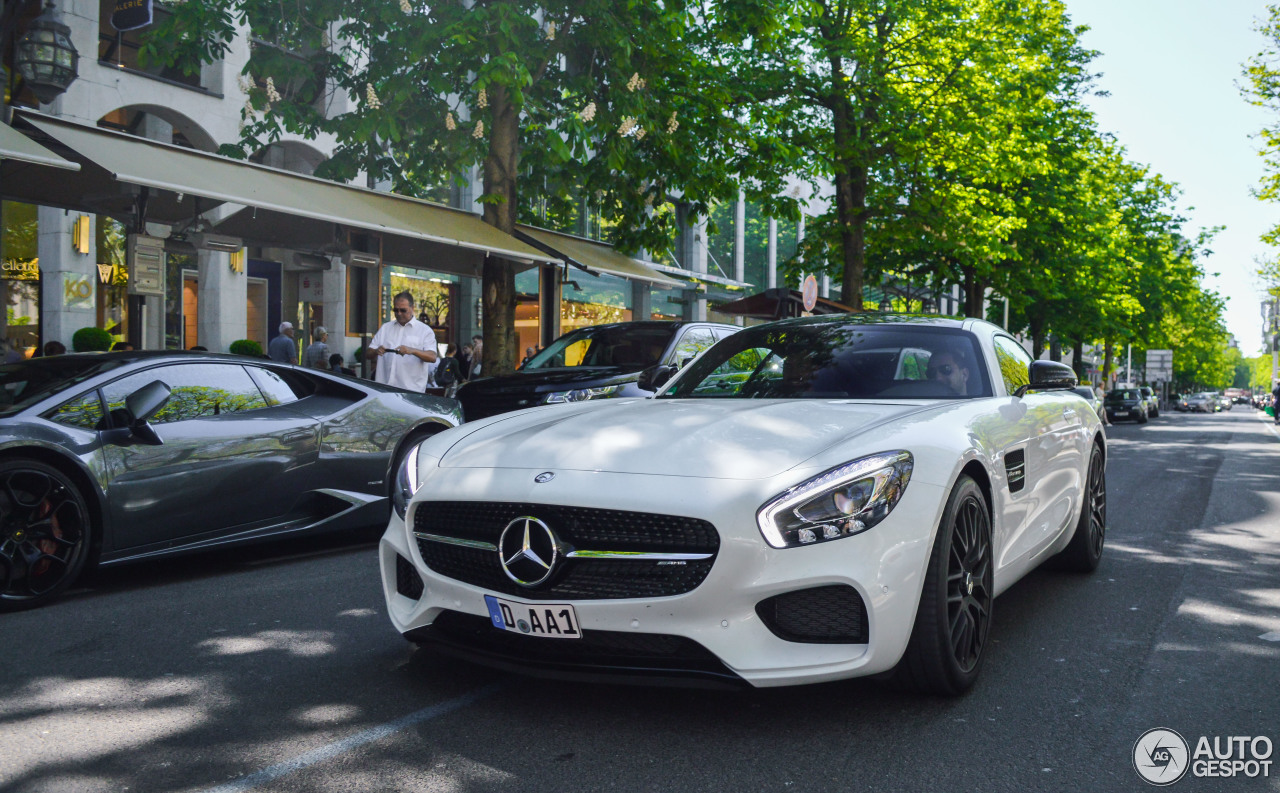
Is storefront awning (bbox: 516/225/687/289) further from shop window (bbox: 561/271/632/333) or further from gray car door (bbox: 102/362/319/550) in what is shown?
gray car door (bbox: 102/362/319/550)

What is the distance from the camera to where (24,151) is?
9.06 m

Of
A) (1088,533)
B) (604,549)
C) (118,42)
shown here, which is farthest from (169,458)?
(118,42)

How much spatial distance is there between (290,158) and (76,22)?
4.87m

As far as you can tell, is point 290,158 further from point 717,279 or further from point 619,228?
point 717,279

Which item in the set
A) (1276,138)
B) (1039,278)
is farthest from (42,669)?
(1039,278)

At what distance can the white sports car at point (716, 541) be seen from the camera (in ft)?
10.6

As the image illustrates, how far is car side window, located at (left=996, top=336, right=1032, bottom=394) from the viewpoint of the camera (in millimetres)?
5082

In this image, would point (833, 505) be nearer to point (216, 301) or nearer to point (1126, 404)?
point (216, 301)

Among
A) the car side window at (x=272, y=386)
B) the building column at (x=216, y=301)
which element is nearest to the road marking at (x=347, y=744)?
the car side window at (x=272, y=386)

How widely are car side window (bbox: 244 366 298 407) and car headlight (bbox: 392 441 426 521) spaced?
8.87 feet

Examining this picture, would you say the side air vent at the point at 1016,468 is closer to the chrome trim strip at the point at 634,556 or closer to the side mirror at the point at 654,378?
the chrome trim strip at the point at 634,556

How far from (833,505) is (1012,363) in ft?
8.15

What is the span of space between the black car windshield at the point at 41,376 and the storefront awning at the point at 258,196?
4676mm

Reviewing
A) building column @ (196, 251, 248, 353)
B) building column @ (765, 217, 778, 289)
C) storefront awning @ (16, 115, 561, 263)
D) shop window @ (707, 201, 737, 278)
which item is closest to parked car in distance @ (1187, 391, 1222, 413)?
building column @ (765, 217, 778, 289)
